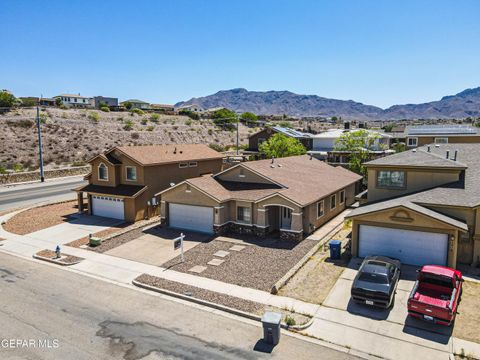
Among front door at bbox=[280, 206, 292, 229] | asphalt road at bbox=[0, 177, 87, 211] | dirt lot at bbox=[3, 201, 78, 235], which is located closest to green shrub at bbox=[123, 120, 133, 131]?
asphalt road at bbox=[0, 177, 87, 211]

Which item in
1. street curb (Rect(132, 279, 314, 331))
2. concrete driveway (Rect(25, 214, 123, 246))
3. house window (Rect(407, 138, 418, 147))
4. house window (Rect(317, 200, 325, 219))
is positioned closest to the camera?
street curb (Rect(132, 279, 314, 331))

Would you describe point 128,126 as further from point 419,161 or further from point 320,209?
point 419,161

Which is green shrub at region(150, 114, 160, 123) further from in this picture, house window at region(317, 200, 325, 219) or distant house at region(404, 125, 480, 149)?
house window at region(317, 200, 325, 219)

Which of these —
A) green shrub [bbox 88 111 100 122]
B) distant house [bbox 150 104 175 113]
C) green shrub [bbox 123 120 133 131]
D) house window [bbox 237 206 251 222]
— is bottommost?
house window [bbox 237 206 251 222]

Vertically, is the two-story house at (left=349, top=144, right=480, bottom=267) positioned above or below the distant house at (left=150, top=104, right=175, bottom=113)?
below

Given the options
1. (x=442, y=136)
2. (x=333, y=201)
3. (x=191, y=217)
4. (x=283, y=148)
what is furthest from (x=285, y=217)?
(x=442, y=136)

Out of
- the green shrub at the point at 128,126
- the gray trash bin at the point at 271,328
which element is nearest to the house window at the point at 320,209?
the gray trash bin at the point at 271,328

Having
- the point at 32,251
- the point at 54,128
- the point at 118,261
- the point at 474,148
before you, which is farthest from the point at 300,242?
the point at 54,128
